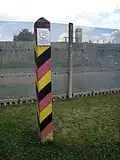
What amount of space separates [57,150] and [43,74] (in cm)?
104

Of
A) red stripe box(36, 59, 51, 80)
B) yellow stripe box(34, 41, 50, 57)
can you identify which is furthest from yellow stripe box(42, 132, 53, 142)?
yellow stripe box(34, 41, 50, 57)

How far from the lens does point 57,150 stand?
11.9 feet

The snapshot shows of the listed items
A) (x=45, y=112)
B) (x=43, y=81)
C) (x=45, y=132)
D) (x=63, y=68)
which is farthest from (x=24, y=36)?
(x=45, y=132)

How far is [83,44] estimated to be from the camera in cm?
731

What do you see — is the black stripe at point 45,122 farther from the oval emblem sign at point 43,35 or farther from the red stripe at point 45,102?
the oval emblem sign at point 43,35

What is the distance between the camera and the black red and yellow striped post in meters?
3.69

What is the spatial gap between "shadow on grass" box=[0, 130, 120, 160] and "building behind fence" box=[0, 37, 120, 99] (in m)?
2.62

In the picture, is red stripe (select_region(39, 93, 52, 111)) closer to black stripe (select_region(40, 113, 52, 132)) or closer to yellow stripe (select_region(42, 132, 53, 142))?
black stripe (select_region(40, 113, 52, 132))

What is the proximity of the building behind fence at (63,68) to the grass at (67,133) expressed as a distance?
72cm

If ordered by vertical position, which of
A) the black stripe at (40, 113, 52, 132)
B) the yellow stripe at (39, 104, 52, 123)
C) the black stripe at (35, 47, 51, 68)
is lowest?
the black stripe at (40, 113, 52, 132)

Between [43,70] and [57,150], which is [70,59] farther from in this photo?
[57,150]

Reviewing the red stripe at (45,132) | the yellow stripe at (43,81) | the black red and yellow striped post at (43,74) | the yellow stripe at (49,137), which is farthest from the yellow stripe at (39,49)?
the yellow stripe at (49,137)

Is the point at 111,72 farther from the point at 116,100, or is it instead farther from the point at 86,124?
the point at 86,124

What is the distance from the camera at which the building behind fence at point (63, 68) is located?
6.29 meters
